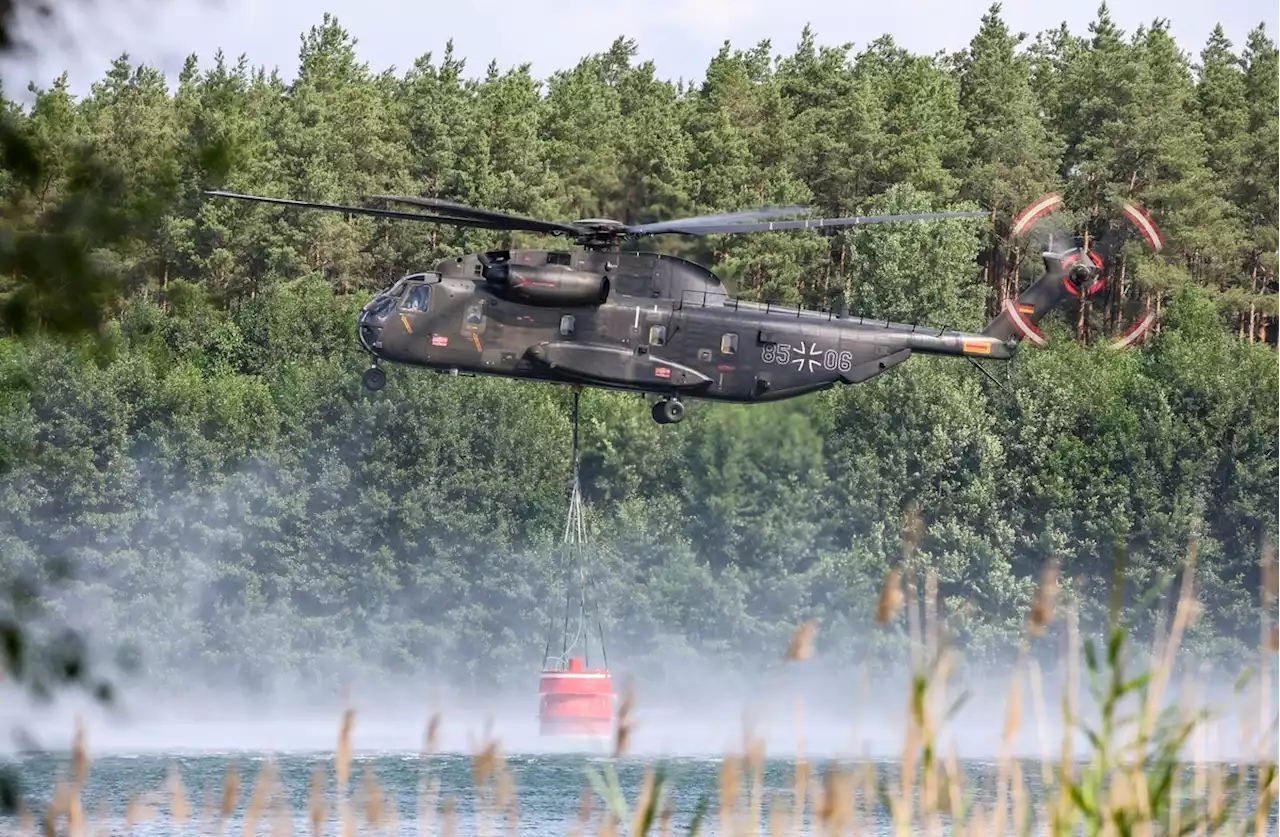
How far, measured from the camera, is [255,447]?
63.8 metres

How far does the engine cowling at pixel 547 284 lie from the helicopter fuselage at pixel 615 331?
0.04 ft

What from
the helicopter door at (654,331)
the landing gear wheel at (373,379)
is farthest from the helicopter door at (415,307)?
the helicopter door at (654,331)

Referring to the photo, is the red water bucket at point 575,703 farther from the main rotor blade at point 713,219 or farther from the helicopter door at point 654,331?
the main rotor blade at point 713,219

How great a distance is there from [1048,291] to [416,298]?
1066cm

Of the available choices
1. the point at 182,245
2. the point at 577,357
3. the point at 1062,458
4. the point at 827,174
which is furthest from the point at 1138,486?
the point at 577,357

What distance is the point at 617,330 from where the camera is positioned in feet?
95.5

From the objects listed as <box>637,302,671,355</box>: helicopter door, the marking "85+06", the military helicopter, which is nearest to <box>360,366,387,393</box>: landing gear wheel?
the military helicopter

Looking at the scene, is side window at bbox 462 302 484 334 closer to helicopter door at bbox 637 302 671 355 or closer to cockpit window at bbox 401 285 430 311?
cockpit window at bbox 401 285 430 311

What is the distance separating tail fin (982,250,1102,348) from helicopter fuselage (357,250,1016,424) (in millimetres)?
3906

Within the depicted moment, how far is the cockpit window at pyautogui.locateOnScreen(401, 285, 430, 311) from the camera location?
95.1 ft

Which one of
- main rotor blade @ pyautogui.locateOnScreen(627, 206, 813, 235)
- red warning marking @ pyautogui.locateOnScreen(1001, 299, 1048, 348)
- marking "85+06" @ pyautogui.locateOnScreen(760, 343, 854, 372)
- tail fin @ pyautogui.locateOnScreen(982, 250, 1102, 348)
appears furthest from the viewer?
tail fin @ pyautogui.locateOnScreen(982, 250, 1102, 348)

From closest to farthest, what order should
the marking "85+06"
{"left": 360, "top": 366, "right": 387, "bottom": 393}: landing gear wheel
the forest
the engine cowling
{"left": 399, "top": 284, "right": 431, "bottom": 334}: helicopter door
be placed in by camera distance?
the engine cowling, {"left": 399, "top": 284, "right": 431, "bottom": 334}: helicopter door, the marking "85+06", {"left": 360, "top": 366, "right": 387, "bottom": 393}: landing gear wheel, the forest

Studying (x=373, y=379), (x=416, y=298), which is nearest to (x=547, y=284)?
(x=416, y=298)

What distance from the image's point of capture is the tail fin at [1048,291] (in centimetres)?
3334
